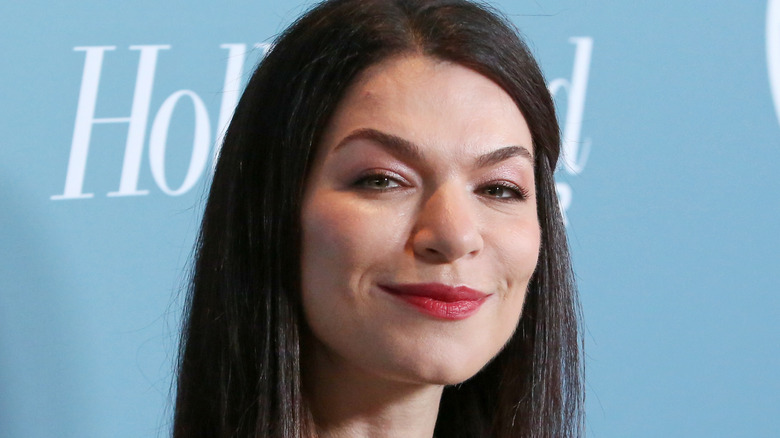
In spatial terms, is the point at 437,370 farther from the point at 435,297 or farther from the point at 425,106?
the point at 425,106

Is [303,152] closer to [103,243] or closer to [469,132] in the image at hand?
[469,132]

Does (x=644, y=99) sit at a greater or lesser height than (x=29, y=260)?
greater

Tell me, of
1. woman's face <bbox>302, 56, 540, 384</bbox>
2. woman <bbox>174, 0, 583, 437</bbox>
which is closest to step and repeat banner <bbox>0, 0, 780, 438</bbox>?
woman <bbox>174, 0, 583, 437</bbox>

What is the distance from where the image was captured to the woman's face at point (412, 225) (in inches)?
41.5

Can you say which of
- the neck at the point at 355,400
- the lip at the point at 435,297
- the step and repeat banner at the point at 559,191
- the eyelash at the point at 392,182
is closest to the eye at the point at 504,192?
the eyelash at the point at 392,182

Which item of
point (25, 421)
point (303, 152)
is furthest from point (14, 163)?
point (303, 152)

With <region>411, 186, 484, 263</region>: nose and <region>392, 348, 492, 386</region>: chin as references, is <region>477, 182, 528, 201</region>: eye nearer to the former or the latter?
<region>411, 186, 484, 263</region>: nose

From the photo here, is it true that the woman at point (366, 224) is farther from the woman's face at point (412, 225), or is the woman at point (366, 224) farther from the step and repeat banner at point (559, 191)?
the step and repeat banner at point (559, 191)

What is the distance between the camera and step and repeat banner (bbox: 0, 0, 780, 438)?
1407 mm

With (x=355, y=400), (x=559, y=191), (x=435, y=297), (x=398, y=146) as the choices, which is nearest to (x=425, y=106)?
(x=398, y=146)

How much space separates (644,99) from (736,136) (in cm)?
18

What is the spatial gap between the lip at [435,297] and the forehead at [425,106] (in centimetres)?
14

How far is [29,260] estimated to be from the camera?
139cm

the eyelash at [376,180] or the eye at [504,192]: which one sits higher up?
the eye at [504,192]
